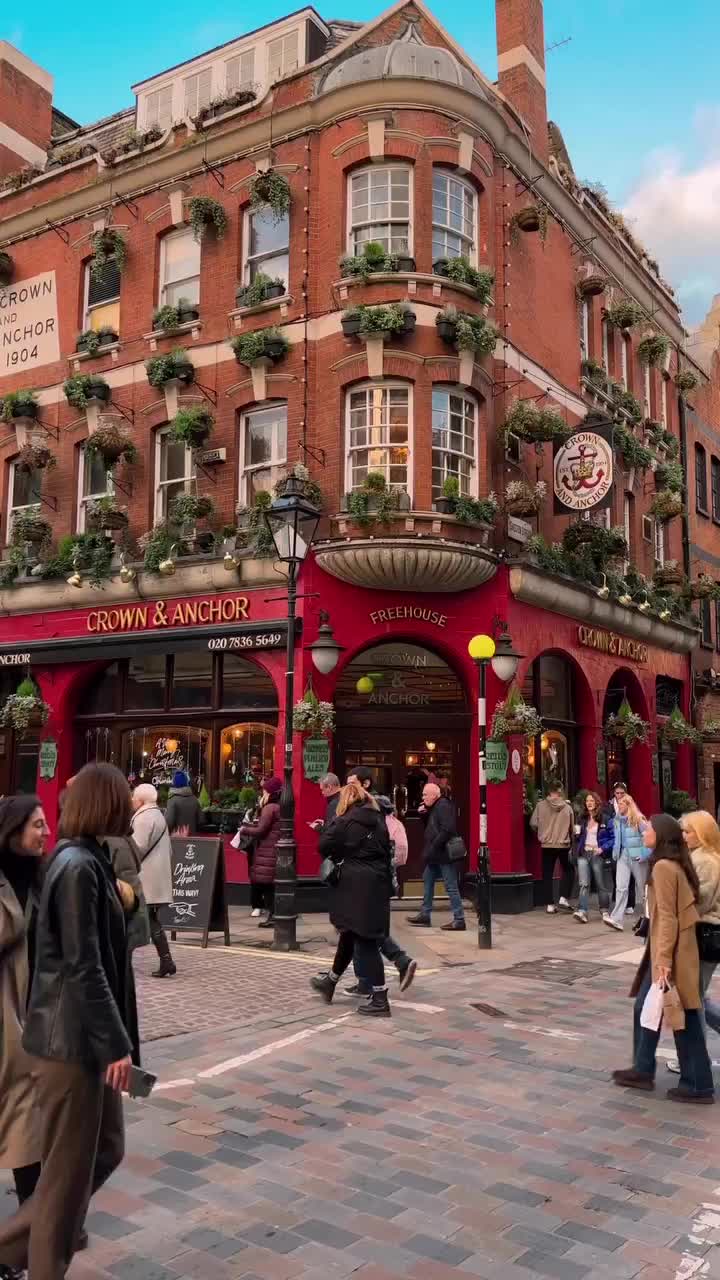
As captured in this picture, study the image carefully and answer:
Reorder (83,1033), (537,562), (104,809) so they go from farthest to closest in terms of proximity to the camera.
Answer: (537,562), (104,809), (83,1033)

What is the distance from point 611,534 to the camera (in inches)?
759

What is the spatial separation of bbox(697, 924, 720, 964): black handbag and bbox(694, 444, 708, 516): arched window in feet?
72.8

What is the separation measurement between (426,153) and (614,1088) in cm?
1482

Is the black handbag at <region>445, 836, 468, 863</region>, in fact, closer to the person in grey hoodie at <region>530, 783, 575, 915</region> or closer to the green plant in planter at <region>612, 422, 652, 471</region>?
the person in grey hoodie at <region>530, 783, 575, 915</region>

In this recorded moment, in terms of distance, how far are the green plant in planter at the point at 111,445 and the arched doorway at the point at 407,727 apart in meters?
5.70

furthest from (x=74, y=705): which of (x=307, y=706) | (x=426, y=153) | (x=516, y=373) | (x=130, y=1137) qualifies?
(x=130, y=1137)

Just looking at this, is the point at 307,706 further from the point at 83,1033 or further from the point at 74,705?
the point at 83,1033

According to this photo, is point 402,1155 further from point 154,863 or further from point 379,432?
point 379,432

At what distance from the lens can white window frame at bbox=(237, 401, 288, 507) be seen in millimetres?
17203

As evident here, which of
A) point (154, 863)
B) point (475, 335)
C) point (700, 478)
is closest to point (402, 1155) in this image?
point (154, 863)

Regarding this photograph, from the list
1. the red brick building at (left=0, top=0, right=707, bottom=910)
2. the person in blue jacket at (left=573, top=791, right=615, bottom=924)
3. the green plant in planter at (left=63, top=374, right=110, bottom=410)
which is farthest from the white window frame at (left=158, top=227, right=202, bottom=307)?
the person in blue jacket at (left=573, top=791, right=615, bottom=924)

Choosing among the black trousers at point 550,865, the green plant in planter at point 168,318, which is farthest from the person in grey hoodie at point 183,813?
the green plant in planter at point 168,318

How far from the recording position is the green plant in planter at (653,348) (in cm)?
2275

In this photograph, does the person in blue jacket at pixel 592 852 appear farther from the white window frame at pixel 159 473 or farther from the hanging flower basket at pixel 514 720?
the white window frame at pixel 159 473
